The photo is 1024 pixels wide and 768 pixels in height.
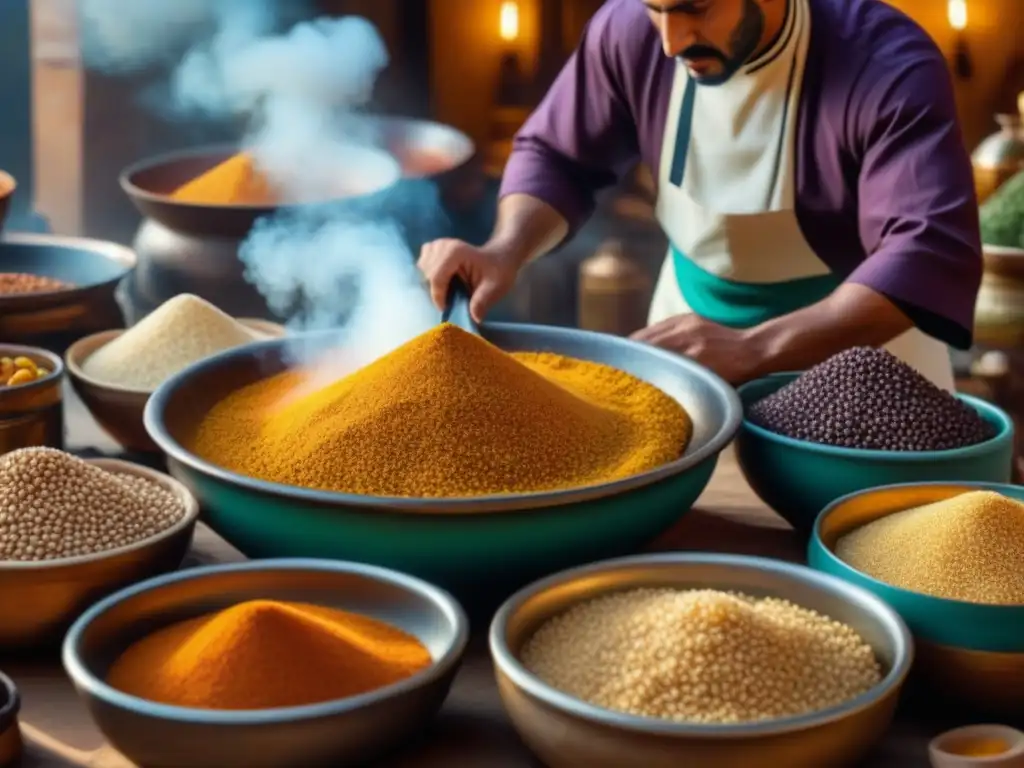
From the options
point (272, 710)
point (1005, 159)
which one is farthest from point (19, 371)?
point (1005, 159)

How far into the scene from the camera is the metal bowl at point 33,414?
134cm

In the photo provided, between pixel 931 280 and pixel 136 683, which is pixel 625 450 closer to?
pixel 136 683

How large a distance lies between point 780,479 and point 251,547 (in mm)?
480

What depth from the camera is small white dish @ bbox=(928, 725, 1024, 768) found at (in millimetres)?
875

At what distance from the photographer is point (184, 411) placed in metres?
1.31

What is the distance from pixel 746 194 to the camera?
78.3 inches

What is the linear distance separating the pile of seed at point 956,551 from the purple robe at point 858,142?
0.71 m

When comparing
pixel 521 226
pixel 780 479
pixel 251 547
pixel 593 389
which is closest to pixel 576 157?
pixel 521 226

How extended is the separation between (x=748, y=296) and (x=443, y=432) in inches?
39.0

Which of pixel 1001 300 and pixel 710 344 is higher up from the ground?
pixel 710 344

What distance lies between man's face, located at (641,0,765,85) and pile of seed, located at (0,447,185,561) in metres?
0.90

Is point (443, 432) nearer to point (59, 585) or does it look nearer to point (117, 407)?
point (59, 585)

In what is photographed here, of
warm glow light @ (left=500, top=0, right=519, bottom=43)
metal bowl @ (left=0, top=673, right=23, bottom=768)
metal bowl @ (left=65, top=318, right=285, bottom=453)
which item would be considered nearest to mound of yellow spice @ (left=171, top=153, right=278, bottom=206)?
→ metal bowl @ (left=65, top=318, right=285, bottom=453)

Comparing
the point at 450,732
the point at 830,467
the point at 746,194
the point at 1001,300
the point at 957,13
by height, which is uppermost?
the point at 957,13
